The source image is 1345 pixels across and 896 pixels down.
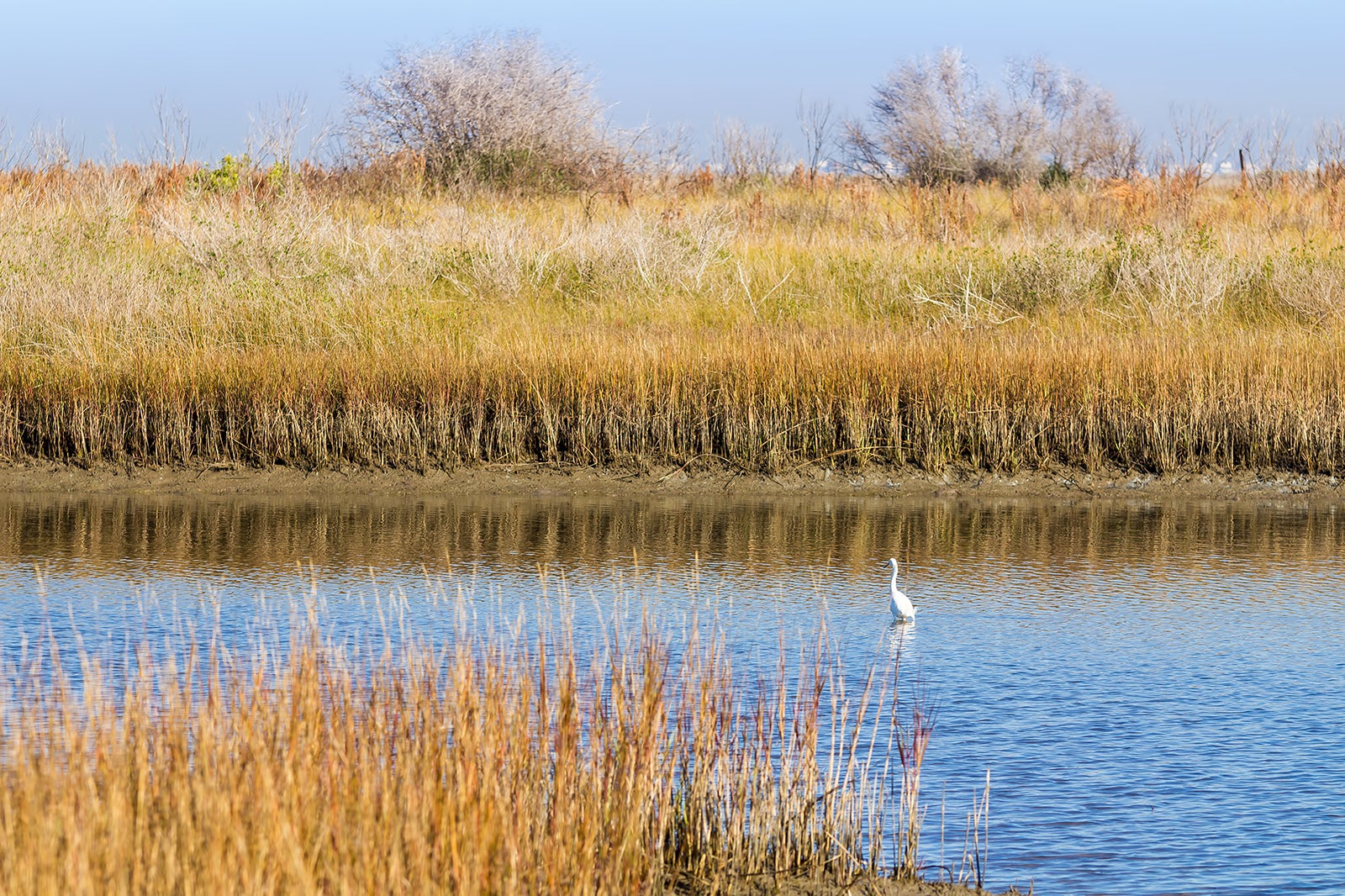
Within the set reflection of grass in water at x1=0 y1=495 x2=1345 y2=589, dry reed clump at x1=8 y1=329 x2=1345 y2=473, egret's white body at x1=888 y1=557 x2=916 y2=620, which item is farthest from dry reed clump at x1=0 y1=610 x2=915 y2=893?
dry reed clump at x1=8 y1=329 x2=1345 y2=473

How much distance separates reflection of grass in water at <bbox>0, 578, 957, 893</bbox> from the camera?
127 inches

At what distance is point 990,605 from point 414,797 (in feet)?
17.2

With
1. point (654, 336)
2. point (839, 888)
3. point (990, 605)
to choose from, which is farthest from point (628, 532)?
point (839, 888)

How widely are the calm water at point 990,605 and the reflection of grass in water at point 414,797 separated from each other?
0.56m

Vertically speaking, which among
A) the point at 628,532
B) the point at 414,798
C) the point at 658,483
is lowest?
the point at 628,532

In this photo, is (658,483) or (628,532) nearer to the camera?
(628,532)

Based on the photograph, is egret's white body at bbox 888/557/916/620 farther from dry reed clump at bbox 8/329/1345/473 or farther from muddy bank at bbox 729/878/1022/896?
dry reed clump at bbox 8/329/1345/473

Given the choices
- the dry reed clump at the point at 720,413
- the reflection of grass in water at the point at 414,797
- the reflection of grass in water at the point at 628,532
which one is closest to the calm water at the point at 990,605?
the reflection of grass in water at the point at 628,532

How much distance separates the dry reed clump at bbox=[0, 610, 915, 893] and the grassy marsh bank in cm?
793

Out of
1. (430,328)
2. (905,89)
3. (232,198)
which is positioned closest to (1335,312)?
(430,328)

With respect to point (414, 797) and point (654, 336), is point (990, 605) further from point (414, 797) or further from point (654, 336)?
point (654, 336)

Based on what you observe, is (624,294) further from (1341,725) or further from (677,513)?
(1341,725)

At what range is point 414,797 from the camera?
11.1ft

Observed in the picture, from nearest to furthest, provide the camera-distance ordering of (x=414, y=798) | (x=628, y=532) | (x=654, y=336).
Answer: (x=414, y=798)
(x=628, y=532)
(x=654, y=336)
